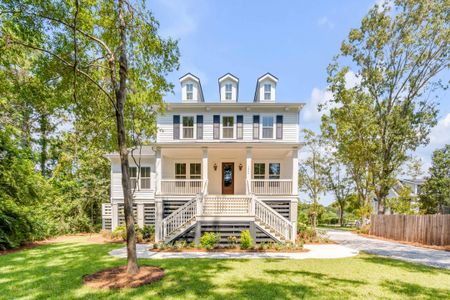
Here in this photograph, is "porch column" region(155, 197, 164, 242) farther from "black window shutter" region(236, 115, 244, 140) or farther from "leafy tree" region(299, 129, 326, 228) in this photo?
"leafy tree" region(299, 129, 326, 228)

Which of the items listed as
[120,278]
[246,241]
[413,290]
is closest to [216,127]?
[246,241]

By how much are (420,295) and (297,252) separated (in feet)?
14.2

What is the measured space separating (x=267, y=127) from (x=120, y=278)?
10.2 m

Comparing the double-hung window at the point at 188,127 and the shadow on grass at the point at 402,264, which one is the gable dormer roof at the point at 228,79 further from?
the shadow on grass at the point at 402,264

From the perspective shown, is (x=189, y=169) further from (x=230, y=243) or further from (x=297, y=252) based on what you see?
(x=297, y=252)

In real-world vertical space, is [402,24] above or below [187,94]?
above

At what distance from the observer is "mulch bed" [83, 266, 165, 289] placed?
4.93 metres

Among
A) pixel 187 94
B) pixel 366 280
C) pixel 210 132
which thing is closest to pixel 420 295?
pixel 366 280

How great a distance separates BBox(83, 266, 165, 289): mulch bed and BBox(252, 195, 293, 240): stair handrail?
16.9 ft

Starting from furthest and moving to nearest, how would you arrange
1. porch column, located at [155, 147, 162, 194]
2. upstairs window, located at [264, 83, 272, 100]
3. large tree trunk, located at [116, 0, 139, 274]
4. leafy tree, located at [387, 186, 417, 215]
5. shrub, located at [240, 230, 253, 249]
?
leafy tree, located at [387, 186, 417, 215] → upstairs window, located at [264, 83, 272, 100] → porch column, located at [155, 147, 162, 194] → shrub, located at [240, 230, 253, 249] → large tree trunk, located at [116, 0, 139, 274]

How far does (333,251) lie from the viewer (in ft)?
29.1

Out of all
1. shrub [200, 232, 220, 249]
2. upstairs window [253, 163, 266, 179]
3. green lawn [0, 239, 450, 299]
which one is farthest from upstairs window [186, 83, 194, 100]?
green lawn [0, 239, 450, 299]

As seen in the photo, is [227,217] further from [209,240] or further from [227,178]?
[227,178]

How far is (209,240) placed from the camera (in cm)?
892
